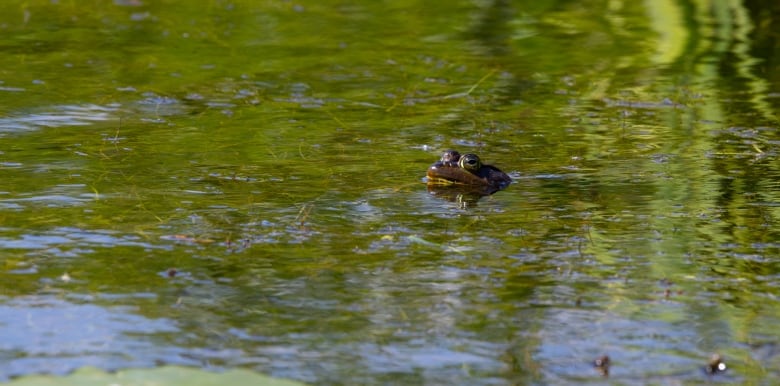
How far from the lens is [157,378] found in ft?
14.1

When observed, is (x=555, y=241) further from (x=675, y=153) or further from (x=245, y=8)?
(x=245, y=8)

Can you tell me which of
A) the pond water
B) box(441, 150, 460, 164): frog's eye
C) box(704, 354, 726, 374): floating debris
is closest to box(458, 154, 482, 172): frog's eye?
box(441, 150, 460, 164): frog's eye

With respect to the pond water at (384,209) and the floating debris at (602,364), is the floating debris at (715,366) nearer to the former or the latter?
the pond water at (384,209)

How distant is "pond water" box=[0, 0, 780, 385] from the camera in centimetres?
483

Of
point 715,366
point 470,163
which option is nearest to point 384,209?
point 470,163

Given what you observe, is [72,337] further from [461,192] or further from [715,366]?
[461,192]

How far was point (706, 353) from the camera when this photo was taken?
4.79 m

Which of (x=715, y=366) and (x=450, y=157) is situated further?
(x=450, y=157)

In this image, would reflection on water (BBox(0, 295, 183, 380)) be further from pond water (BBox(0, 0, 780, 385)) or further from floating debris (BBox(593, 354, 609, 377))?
floating debris (BBox(593, 354, 609, 377))

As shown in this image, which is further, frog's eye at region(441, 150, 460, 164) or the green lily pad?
frog's eye at region(441, 150, 460, 164)

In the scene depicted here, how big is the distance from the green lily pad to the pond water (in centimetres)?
16

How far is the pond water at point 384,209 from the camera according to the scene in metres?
4.83

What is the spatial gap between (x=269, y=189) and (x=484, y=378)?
9.76 feet

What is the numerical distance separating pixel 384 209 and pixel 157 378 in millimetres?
2706
